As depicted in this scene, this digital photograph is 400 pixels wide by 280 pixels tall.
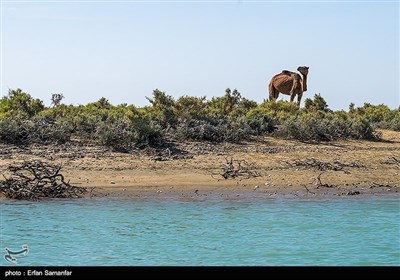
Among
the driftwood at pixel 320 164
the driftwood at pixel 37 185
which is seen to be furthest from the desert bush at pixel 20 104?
the driftwood at pixel 320 164

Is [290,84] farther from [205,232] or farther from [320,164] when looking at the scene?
[205,232]

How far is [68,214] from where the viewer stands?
12859 mm

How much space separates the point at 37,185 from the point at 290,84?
49.4 feet

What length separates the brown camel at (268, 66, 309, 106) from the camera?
2734 centimetres

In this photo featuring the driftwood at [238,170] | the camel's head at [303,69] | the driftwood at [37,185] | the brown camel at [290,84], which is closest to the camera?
the driftwood at [37,185]

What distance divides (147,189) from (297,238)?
410 centimetres

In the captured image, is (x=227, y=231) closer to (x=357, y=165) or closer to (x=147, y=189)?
(x=147, y=189)

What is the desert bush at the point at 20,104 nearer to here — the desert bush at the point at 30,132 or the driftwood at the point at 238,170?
the desert bush at the point at 30,132

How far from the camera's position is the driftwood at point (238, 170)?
51.5ft

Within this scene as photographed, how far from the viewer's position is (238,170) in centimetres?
1594

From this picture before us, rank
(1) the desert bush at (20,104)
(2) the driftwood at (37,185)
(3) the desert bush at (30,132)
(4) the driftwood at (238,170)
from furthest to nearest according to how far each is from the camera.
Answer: (1) the desert bush at (20,104) < (3) the desert bush at (30,132) < (4) the driftwood at (238,170) < (2) the driftwood at (37,185)

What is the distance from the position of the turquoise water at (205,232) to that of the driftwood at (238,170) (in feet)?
4.88

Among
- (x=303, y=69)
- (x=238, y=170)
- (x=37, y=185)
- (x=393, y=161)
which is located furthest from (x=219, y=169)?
(x=303, y=69)
